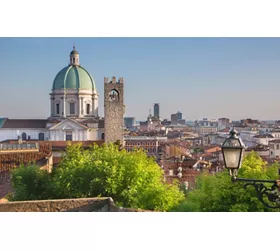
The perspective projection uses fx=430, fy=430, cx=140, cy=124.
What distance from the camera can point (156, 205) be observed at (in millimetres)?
7320

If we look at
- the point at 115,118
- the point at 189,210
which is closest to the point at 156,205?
the point at 189,210

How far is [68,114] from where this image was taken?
29562 millimetres

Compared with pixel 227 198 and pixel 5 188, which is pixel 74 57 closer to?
pixel 5 188

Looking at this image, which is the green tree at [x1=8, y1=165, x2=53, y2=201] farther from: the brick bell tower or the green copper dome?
the green copper dome

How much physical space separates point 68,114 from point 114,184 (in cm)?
2246

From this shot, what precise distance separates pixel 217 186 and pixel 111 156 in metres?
2.45

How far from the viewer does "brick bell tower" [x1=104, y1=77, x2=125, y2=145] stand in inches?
855

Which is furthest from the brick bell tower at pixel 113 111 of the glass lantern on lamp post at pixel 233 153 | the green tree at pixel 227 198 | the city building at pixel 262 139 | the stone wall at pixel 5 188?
the glass lantern on lamp post at pixel 233 153

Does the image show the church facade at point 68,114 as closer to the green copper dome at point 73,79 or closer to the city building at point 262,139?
the green copper dome at point 73,79

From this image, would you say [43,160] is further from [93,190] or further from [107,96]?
[107,96]

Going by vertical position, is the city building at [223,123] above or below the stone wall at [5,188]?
above

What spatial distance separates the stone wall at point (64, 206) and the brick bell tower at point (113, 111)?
1543cm

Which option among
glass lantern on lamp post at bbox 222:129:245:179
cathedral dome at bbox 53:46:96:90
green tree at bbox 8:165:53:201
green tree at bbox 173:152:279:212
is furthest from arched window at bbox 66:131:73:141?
glass lantern on lamp post at bbox 222:129:245:179

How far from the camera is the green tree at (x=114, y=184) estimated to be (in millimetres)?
7426
